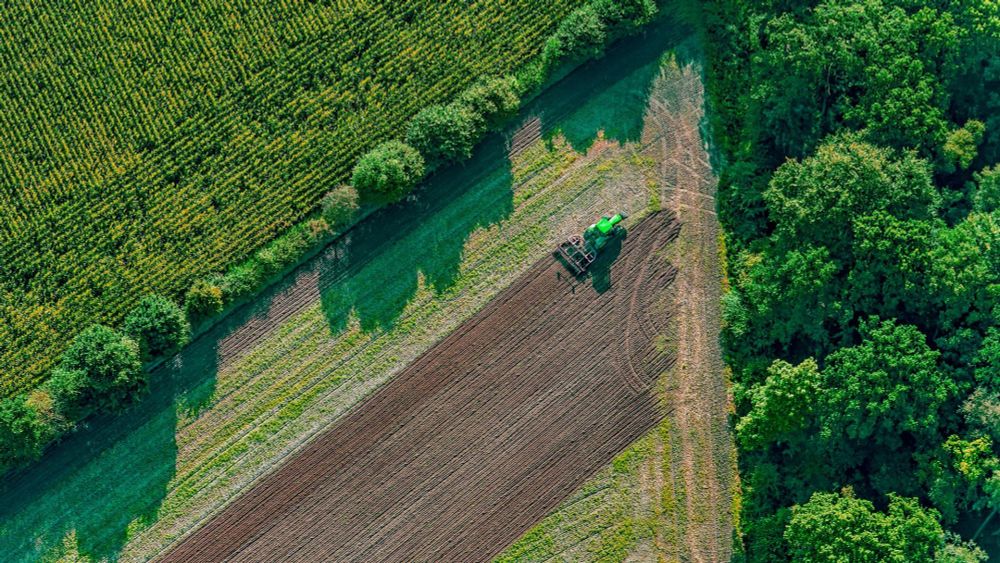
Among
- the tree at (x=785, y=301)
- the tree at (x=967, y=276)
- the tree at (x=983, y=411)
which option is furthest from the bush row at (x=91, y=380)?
the tree at (x=983, y=411)

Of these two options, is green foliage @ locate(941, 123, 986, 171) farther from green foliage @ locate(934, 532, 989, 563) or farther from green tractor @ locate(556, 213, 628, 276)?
green foliage @ locate(934, 532, 989, 563)

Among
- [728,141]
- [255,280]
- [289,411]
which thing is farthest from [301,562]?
[728,141]

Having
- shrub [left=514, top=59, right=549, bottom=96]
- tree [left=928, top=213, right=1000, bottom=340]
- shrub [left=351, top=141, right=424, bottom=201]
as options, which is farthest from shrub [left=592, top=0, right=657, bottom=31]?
tree [left=928, top=213, right=1000, bottom=340]

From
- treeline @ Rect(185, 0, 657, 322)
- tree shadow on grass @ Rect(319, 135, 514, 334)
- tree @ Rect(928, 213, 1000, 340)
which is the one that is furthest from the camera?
tree shadow on grass @ Rect(319, 135, 514, 334)

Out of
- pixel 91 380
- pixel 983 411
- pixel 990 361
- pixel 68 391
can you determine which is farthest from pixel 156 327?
pixel 990 361

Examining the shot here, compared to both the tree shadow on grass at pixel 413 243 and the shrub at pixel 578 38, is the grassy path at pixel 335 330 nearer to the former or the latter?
the tree shadow on grass at pixel 413 243

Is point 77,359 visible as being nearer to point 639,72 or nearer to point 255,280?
point 255,280
